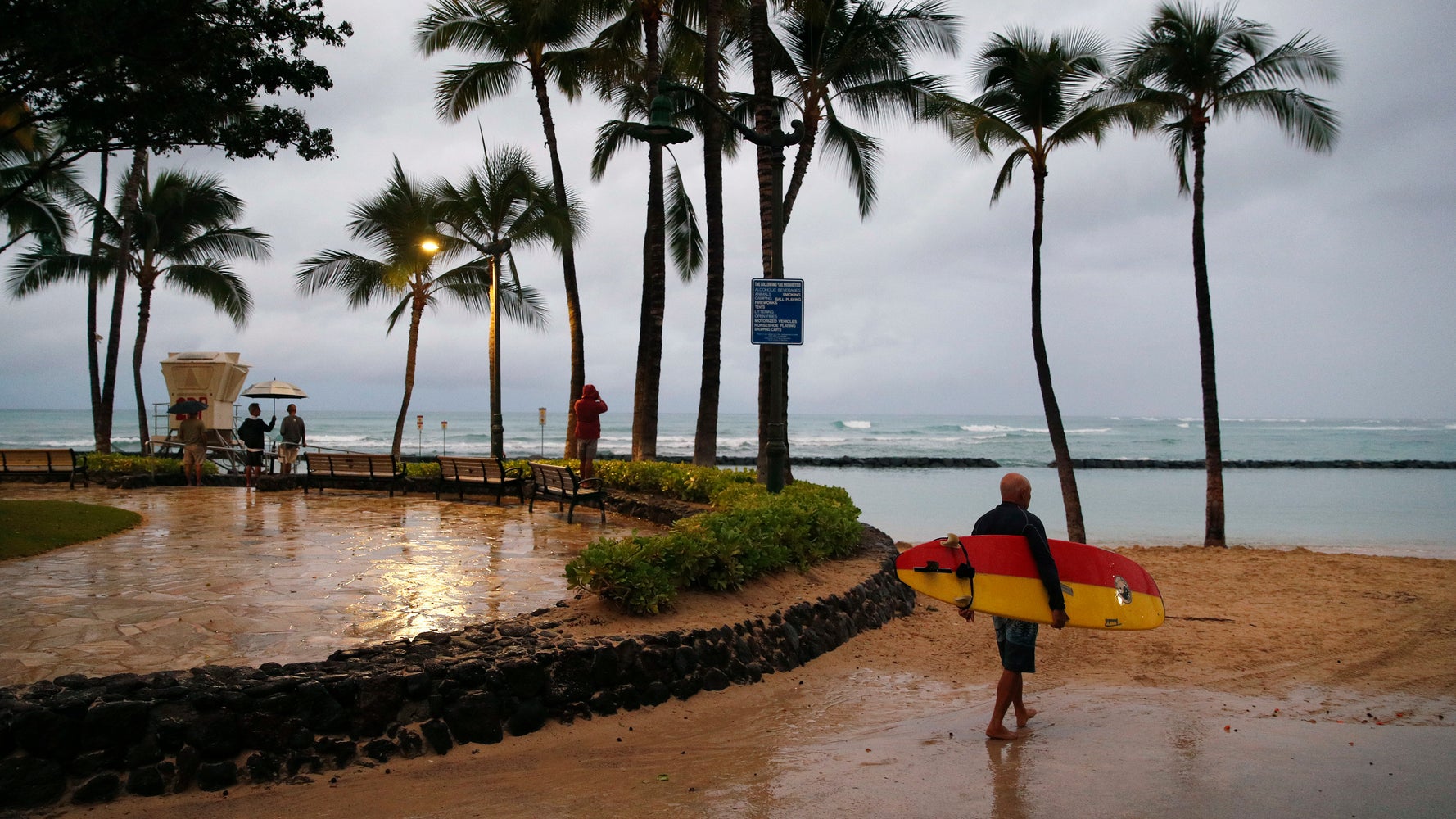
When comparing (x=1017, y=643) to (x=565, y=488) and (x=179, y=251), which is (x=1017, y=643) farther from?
(x=179, y=251)

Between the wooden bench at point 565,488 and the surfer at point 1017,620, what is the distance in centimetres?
817

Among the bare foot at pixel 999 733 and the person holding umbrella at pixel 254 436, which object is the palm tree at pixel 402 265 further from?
the bare foot at pixel 999 733

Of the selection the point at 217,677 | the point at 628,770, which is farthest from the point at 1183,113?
the point at 217,677

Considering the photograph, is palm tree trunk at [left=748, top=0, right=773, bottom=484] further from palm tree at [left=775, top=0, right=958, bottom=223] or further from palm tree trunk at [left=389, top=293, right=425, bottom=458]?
palm tree trunk at [left=389, top=293, right=425, bottom=458]

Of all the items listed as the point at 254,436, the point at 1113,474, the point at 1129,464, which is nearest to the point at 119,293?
the point at 254,436

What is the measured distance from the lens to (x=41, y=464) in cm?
1811

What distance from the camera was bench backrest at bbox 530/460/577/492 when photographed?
13.0 m

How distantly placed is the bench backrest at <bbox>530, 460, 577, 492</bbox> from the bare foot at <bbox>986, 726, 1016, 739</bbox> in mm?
8547

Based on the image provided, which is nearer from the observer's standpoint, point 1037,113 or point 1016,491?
point 1016,491

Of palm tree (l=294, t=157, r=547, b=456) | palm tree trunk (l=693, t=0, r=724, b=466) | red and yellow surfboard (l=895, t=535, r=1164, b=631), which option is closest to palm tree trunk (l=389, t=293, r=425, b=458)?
palm tree (l=294, t=157, r=547, b=456)

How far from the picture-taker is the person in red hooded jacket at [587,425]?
14.3 meters

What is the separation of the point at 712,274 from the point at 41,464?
14.0 meters

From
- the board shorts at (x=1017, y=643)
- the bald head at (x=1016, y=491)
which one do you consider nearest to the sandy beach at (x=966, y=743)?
the board shorts at (x=1017, y=643)

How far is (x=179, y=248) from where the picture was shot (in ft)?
86.1
